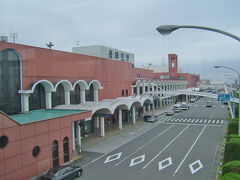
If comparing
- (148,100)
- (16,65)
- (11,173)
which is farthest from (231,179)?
(148,100)

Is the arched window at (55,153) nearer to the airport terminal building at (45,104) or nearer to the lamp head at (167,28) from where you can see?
the airport terminal building at (45,104)

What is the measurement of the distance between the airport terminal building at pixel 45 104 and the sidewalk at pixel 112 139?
53.9 inches

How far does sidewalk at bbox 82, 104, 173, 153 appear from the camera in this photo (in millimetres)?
20594

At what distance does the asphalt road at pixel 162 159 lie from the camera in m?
14.4

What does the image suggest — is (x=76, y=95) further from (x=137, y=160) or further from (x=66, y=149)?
(x=137, y=160)

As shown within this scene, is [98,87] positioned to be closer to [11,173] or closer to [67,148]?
[67,148]

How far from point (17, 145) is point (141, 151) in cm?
1031

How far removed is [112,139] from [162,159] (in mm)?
7488

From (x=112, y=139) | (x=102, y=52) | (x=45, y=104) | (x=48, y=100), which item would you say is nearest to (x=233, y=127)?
(x=112, y=139)

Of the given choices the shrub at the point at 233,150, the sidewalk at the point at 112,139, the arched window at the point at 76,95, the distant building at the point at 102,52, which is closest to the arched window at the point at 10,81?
the arched window at the point at 76,95

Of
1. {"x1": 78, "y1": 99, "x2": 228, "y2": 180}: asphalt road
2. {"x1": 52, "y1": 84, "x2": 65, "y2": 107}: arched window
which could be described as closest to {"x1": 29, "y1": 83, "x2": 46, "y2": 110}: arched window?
{"x1": 52, "y1": 84, "x2": 65, "y2": 107}: arched window

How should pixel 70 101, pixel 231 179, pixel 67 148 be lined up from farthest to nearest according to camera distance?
1. pixel 70 101
2. pixel 67 148
3. pixel 231 179

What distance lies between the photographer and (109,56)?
38344 millimetres

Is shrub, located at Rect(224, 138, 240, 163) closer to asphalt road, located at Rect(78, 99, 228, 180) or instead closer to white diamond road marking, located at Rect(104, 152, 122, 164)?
asphalt road, located at Rect(78, 99, 228, 180)
